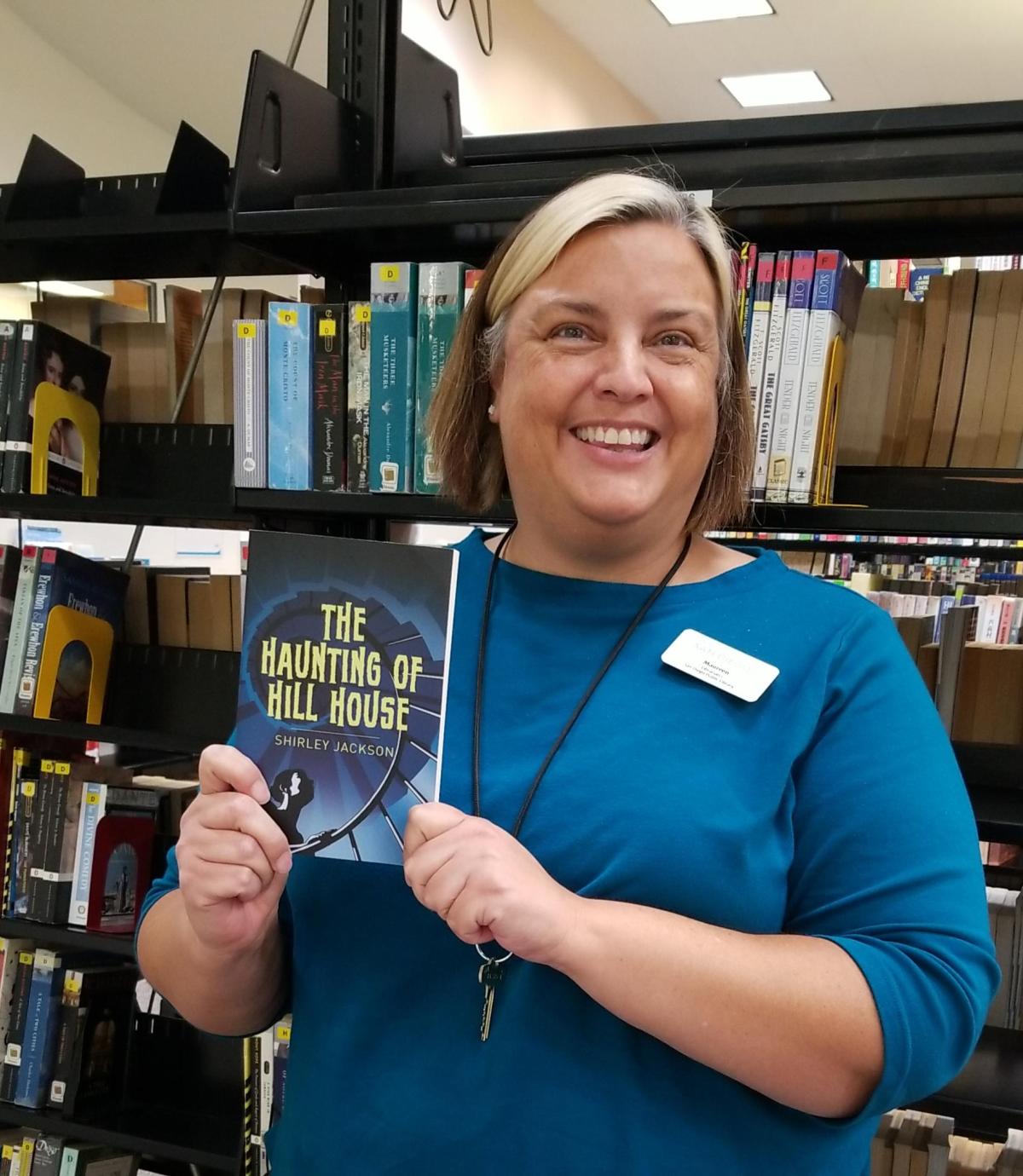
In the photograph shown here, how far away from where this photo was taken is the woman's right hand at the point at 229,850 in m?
0.91

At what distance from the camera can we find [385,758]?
93cm

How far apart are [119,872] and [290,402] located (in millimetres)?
1093

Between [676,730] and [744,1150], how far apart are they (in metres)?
0.35

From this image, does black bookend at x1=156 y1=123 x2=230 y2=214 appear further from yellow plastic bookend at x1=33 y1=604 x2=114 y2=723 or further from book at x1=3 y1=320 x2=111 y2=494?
yellow plastic bookend at x1=33 y1=604 x2=114 y2=723

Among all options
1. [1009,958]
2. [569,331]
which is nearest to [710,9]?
[1009,958]

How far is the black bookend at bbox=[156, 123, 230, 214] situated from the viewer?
201 centimetres

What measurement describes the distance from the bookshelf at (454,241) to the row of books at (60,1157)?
0.26 feet

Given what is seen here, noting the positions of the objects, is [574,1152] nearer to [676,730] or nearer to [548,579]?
[676,730]

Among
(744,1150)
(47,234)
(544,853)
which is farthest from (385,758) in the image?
(47,234)

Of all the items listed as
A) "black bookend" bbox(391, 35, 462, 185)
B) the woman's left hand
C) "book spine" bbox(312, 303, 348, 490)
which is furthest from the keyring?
"black bookend" bbox(391, 35, 462, 185)

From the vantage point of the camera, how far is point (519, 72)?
518 centimetres

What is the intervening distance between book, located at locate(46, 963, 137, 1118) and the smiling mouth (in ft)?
6.20

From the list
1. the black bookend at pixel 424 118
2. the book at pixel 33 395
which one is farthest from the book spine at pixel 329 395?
the book at pixel 33 395

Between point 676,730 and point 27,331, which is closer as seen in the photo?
point 676,730
